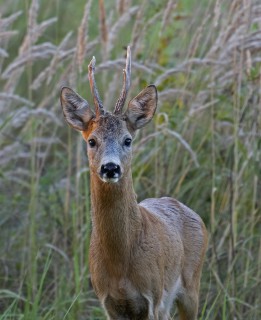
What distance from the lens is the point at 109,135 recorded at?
20.7ft

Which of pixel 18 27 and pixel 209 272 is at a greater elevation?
pixel 18 27

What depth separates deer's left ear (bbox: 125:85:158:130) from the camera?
659 cm

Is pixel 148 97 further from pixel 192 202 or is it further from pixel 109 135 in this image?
pixel 192 202

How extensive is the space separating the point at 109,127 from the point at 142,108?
365mm

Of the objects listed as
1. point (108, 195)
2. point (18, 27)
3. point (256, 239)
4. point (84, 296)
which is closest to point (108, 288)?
point (108, 195)

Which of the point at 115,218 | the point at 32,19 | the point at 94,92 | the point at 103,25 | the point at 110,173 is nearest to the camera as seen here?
the point at 110,173

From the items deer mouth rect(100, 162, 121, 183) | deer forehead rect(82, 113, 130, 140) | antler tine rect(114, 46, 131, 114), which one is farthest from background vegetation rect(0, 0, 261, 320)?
deer mouth rect(100, 162, 121, 183)

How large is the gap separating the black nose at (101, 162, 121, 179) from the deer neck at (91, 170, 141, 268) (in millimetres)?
390

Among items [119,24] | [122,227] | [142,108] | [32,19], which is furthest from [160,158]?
[122,227]

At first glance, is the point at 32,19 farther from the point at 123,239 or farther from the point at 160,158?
the point at 123,239

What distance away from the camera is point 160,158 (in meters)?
8.38

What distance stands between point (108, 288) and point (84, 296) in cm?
153

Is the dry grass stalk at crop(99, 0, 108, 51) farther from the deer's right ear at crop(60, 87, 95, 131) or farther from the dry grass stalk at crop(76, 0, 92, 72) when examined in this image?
the deer's right ear at crop(60, 87, 95, 131)

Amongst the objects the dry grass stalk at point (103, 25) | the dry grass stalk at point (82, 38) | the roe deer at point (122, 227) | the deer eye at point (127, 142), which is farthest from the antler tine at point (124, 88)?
the dry grass stalk at point (103, 25)
